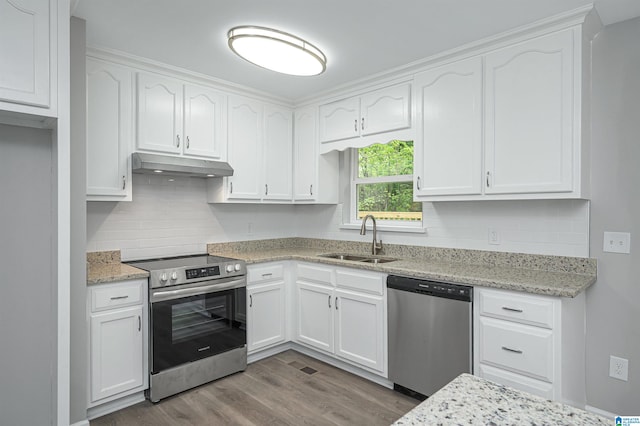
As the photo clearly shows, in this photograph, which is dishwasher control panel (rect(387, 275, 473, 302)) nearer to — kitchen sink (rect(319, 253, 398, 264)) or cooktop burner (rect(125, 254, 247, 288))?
Answer: kitchen sink (rect(319, 253, 398, 264))

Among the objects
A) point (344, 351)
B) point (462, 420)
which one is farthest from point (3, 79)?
point (344, 351)

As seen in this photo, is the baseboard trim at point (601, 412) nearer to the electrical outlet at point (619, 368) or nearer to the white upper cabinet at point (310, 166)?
the electrical outlet at point (619, 368)

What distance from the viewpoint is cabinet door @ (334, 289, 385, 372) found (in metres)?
2.92

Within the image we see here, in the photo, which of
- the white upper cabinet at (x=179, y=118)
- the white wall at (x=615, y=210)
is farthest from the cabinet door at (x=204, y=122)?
the white wall at (x=615, y=210)

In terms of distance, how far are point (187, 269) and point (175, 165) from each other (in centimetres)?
83

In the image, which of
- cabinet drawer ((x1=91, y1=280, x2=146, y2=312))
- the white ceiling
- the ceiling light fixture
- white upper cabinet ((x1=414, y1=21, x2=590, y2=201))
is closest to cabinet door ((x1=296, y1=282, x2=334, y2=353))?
white upper cabinet ((x1=414, y1=21, x2=590, y2=201))

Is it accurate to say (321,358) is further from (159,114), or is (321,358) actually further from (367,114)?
(159,114)

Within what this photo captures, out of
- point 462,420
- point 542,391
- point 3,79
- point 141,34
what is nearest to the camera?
point 462,420

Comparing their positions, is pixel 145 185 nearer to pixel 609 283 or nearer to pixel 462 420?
pixel 462 420

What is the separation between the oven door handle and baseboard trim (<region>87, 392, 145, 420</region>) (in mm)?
693

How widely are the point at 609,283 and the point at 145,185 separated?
351cm

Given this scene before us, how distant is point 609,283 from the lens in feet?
7.91

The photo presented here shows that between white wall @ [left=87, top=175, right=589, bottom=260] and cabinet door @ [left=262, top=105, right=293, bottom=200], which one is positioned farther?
cabinet door @ [left=262, top=105, right=293, bottom=200]

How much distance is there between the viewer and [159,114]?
3055 mm
